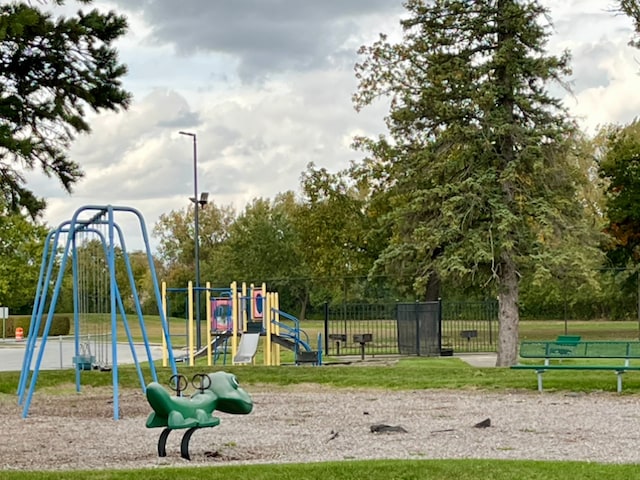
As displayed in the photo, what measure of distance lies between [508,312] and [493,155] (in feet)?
12.3

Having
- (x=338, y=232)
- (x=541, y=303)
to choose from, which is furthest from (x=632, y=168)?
(x=338, y=232)

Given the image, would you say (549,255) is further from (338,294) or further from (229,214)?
(229,214)

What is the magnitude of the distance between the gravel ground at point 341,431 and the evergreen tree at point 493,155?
7.46 meters

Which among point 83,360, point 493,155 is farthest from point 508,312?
point 83,360

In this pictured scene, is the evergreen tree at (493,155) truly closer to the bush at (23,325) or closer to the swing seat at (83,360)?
the swing seat at (83,360)

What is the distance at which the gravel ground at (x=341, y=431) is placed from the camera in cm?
973

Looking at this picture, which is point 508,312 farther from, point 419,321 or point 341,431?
point 341,431

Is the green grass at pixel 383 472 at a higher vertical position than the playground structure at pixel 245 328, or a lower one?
lower

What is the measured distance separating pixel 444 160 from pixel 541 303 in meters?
20.4

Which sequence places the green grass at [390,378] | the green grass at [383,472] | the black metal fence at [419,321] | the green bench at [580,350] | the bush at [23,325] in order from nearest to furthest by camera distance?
the green grass at [383,472] < the green grass at [390,378] < the green bench at [580,350] < the black metal fence at [419,321] < the bush at [23,325]

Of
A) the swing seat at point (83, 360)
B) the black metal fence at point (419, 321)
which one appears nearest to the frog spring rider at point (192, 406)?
the swing seat at point (83, 360)

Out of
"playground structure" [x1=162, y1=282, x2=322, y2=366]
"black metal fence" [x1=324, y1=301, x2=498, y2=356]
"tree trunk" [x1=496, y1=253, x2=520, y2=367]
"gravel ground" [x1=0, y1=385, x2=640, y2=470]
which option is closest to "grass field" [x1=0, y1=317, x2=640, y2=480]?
"gravel ground" [x1=0, y1=385, x2=640, y2=470]

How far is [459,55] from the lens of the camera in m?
23.9

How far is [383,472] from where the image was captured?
8352 mm
